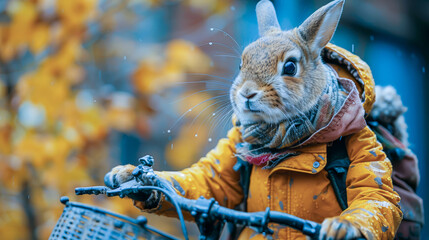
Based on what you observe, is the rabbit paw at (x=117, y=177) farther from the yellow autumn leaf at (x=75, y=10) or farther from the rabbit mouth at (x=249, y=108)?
the yellow autumn leaf at (x=75, y=10)

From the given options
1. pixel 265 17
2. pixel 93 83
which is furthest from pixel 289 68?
pixel 93 83

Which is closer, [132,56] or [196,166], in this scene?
[196,166]

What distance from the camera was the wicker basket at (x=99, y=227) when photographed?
991mm

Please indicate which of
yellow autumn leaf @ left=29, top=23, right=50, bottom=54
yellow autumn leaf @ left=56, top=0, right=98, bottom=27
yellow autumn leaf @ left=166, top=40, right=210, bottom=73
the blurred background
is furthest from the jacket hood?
yellow autumn leaf @ left=29, top=23, right=50, bottom=54

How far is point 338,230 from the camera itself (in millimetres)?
970

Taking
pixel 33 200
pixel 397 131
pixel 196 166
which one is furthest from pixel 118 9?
pixel 397 131

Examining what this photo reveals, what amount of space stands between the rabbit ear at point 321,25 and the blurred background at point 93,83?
0.89 m

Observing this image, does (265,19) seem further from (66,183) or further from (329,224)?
(66,183)

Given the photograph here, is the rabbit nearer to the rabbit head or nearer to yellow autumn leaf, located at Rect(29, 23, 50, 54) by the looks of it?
the rabbit head

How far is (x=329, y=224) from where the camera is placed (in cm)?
98

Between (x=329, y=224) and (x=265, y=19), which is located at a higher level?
(x=265, y=19)

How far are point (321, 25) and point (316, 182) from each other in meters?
0.54

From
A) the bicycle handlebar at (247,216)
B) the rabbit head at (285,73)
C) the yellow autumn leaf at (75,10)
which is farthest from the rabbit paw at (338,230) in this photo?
the yellow autumn leaf at (75,10)

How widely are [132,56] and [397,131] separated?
2.46 meters
